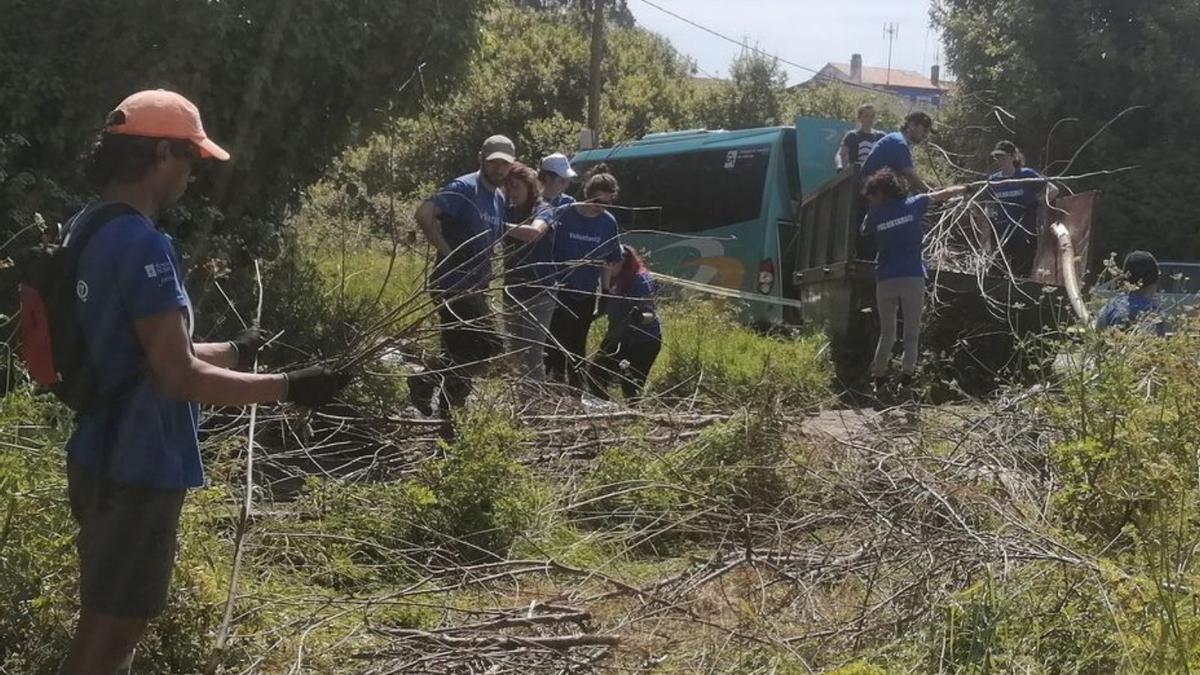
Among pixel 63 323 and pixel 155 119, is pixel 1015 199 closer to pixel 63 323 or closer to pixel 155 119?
pixel 155 119

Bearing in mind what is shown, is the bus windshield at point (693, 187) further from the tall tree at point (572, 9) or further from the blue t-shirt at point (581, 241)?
the tall tree at point (572, 9)

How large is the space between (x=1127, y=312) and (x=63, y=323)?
4.54 m

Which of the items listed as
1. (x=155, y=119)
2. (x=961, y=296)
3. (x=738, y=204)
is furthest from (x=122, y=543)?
(x=738, y=204)

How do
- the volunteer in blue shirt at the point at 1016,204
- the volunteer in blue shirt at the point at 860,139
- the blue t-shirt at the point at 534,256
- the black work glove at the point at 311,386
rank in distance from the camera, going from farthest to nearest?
the volunteer in blue shirt at the point at 860,139 < the volunteer in blue shirt at the point at 1016,204 < the blue t-shirt at the point at 534,256 < the black work glove at the point at 311,386

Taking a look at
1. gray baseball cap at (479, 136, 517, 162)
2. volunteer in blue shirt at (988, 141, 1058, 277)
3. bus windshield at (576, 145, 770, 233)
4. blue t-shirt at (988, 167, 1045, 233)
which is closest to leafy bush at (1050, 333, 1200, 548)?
gray baseball cap at (479, 136, 517, 162)

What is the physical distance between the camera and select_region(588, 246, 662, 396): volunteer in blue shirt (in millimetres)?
7969

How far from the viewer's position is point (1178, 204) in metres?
20.6

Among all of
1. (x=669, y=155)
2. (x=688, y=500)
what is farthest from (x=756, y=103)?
(x=688, y=500)

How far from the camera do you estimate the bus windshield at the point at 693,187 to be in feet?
43.5

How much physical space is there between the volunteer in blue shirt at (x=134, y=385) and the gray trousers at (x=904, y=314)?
5700 millimetres

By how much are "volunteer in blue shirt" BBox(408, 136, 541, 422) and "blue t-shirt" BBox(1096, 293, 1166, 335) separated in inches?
102

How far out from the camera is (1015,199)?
9.63 m

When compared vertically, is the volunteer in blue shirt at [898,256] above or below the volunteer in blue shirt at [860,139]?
below

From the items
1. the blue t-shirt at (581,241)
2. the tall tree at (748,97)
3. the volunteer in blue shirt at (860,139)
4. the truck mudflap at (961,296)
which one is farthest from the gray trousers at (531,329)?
the tall tree at (748,97)
